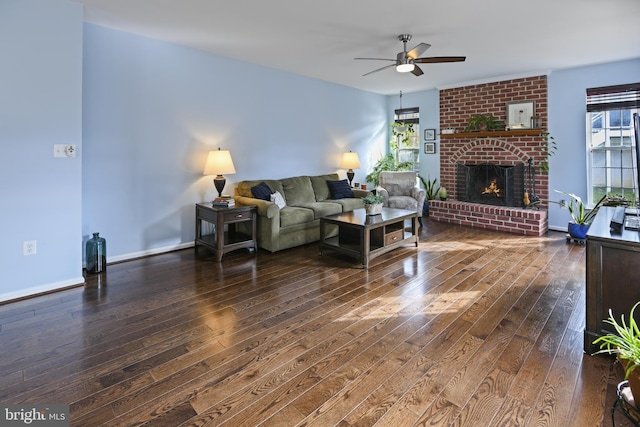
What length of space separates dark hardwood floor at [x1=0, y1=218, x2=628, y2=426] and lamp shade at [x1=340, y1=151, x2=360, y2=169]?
2960 millimetres

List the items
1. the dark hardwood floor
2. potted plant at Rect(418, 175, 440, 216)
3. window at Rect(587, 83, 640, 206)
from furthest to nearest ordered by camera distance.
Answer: potted plant at Rect(418, 175, 440, 216), window at Rect(587, 83, 640, 206), the dark hardwood floor

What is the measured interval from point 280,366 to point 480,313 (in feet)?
5.25

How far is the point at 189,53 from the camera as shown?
4.39 meters

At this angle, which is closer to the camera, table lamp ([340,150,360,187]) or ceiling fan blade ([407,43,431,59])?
ceiling fan blade ([407,43,431,59])

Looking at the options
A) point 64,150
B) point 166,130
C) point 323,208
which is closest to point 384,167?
point 323,208

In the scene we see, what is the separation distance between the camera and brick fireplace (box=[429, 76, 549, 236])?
18.2ft

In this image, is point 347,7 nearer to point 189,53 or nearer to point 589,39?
point 189,53

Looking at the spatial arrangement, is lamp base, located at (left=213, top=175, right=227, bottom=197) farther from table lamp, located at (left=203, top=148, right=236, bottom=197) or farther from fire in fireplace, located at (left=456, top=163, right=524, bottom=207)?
fire in fireplace, located at (left=456, top=163, right=524, bottom=207)

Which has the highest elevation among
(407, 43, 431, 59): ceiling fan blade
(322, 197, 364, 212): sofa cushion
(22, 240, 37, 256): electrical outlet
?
(407, 43, 431, 59): ceiling fan blade

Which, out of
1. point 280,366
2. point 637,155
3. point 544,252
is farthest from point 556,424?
point 544,252

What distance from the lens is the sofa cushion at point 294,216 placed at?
446cm

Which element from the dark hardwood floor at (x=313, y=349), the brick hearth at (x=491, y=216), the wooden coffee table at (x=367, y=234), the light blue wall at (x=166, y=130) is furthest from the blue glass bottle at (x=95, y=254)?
the brick hearth at (x=491, y=216)

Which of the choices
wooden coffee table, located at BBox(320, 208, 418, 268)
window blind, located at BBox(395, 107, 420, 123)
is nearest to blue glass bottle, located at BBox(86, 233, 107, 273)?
wooden coffee table, located at BBox(320, 208, 418, 268)

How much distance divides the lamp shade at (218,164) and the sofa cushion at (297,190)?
1.03 m
